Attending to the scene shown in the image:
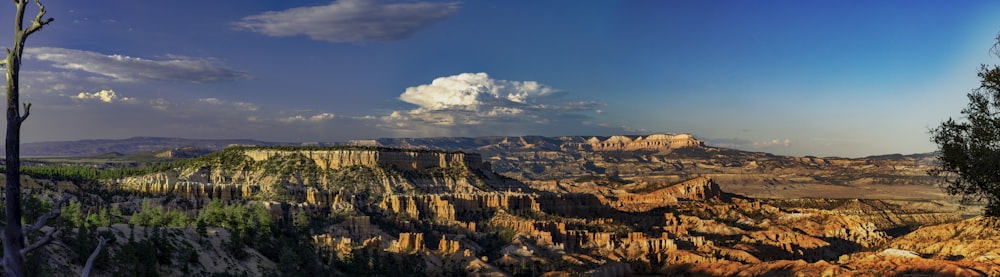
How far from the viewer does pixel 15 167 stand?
12492 mm

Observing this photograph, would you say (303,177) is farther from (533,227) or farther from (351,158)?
(533,227)

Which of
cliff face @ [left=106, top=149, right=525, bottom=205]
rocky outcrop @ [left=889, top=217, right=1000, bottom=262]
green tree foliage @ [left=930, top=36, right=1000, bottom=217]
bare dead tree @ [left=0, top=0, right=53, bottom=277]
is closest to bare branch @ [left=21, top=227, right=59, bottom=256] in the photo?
bare dead tree @ [left=0, top=0, right=53, bottom=277]

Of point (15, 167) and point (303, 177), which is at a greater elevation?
point (15, 167)

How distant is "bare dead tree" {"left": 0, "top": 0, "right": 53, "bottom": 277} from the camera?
12.4m

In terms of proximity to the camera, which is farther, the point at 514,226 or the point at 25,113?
the point at 514,226

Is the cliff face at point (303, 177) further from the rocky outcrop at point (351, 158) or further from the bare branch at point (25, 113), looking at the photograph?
the bare branch at point (25, 113)

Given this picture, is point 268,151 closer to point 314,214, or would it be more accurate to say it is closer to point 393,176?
point 393,176

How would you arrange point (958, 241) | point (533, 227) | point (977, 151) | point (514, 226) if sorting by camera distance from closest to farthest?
point (977, 151)
point (958, 241)
point (533, 227)
point (514, 226)

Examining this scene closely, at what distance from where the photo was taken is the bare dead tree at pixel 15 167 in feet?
40.5

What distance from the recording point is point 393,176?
7200 inches

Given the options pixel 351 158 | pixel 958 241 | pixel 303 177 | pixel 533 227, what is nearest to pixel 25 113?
pixel 958 241

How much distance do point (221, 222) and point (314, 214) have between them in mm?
A: 72135

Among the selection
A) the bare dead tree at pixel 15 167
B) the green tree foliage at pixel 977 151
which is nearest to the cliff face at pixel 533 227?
the green tree foliage at pixel 977 151

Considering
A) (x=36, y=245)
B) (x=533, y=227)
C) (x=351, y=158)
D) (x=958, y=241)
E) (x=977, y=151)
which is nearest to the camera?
(x=36, y=245)
